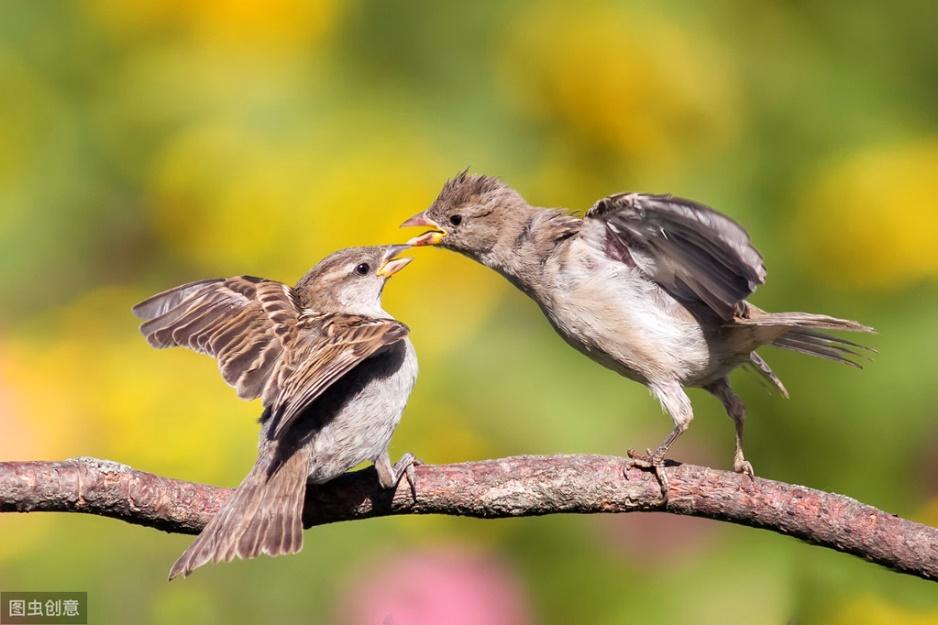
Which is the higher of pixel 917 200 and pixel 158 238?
pixel 158 238

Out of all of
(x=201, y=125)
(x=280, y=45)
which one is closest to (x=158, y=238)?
(x=201, y=125)

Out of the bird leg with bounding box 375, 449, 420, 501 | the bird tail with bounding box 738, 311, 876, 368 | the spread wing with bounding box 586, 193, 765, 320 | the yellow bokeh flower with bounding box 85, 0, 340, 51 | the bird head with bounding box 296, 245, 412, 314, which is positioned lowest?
the bird leg with bounding box 375, 449, 420, 501

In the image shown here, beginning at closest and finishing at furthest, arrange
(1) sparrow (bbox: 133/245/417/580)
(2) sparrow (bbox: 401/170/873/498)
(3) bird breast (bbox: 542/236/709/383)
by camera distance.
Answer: (1) sparrow (bbox: 133/245/417/580) < (2) sparrow (bbox: 401/170/873/498) < (3) bird breast (bbox: 542/236/709/383)

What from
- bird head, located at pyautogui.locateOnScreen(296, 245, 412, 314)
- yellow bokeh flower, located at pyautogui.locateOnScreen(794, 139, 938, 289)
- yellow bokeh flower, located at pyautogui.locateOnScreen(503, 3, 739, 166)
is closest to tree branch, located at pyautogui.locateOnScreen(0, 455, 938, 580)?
bird head, located at pyautogui.locateOnScreen(296, 245, 412, 314)

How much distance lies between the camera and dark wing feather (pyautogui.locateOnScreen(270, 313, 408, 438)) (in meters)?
4.02

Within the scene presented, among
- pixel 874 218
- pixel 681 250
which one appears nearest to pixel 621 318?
pixel 681 250

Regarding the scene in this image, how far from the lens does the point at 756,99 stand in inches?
281

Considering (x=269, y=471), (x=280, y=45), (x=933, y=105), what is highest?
A: (x=280, y=45)

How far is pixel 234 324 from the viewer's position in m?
4.70

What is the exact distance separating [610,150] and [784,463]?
7.07 ft

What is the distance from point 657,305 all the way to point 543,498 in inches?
50.9

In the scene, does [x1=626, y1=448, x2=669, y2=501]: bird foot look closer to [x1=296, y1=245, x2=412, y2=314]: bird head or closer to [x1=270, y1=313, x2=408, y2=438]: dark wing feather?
[x1=270, y1=313, x2=408, y2=438]: dark wing feather

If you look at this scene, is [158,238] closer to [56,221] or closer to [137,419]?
[56,221]

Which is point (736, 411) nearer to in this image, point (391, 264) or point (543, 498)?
point (543, 498)
